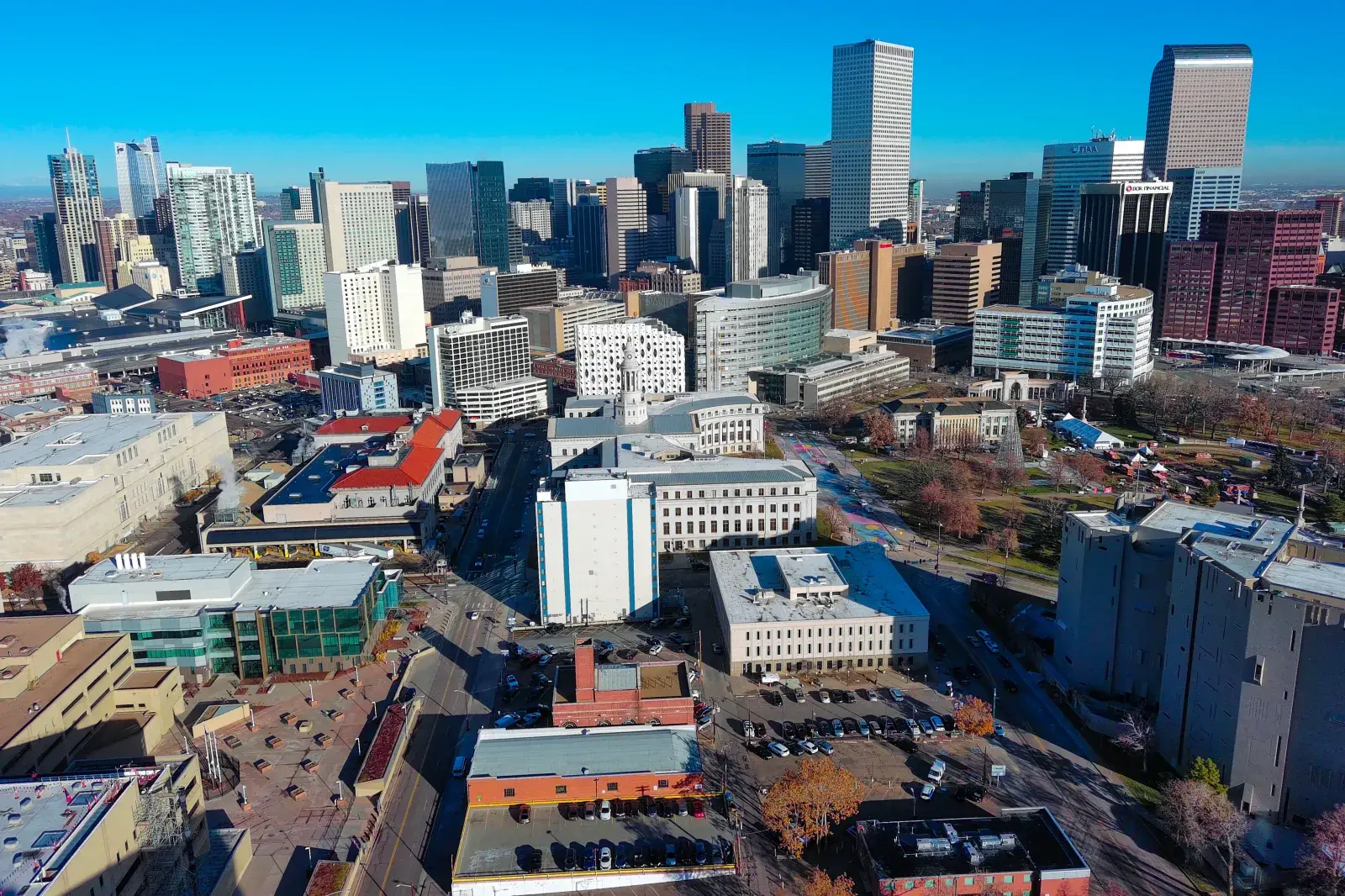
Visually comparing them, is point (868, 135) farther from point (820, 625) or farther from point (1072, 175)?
point (820, 625)

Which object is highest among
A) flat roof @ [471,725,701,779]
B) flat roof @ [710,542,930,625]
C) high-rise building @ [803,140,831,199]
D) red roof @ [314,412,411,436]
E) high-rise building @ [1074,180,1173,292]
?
high-rise building @ [803,140,831,199]

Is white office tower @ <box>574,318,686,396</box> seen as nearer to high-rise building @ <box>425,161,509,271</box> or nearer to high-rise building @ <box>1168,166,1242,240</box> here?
high-rise building @ <box>425,161,509,271</box>

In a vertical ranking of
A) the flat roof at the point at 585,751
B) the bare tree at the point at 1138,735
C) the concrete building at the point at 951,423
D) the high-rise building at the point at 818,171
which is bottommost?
the bare tree at the point at 1138,735

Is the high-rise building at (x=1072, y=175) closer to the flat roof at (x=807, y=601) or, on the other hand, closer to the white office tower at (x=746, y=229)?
the white office tower at (x=746, y=229)

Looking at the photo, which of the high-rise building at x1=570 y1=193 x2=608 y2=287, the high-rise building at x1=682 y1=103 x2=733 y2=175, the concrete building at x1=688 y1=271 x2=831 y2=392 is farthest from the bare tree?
the high-rise building at x1=682 y1=103 x2=733 y2=175

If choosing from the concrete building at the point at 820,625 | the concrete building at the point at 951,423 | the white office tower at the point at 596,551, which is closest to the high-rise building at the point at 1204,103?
the concrete building at the point at 951,423

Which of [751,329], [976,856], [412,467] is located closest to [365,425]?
[412,467]
